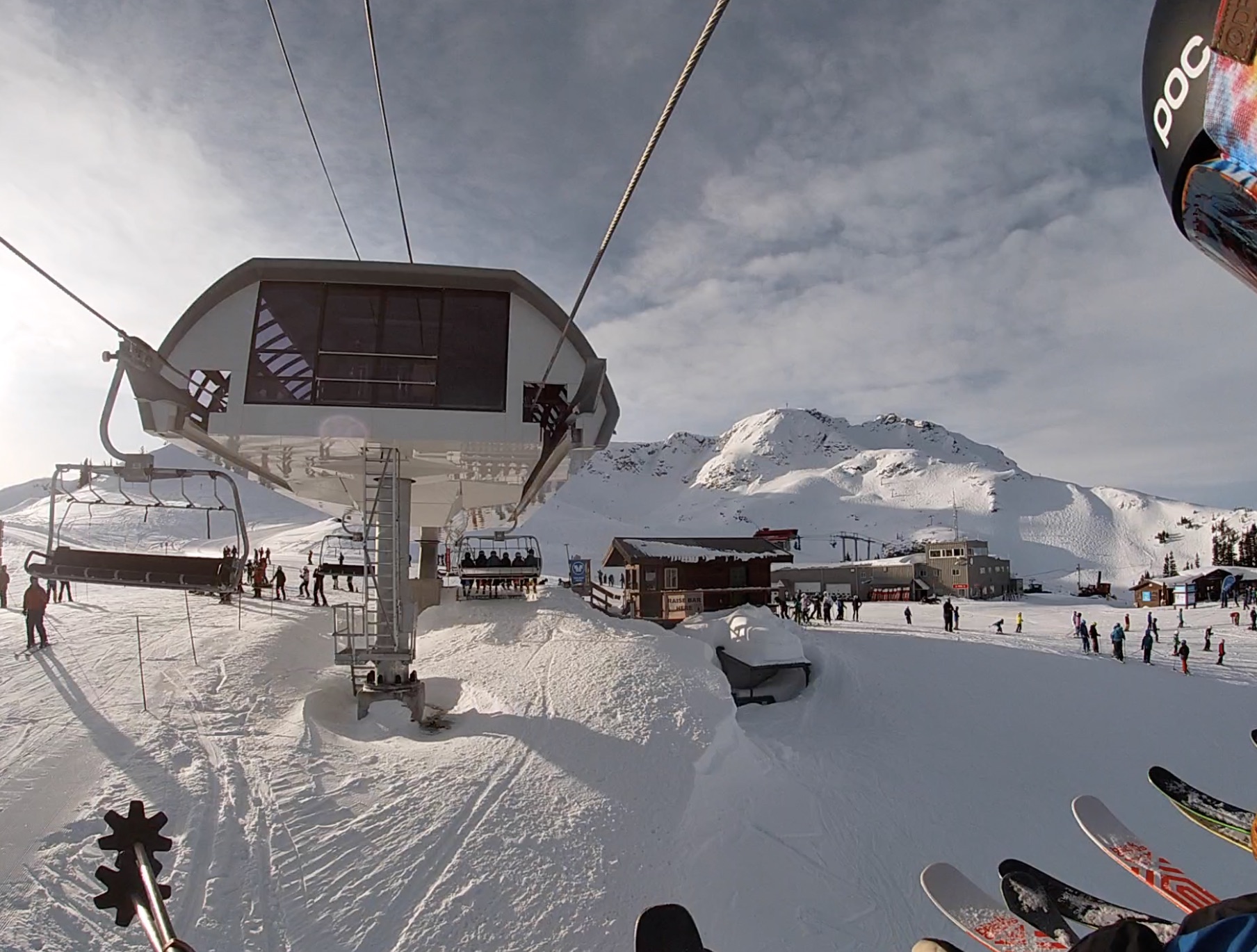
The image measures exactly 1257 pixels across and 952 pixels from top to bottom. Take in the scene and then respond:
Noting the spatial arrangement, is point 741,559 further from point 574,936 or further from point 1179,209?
point 1179,209

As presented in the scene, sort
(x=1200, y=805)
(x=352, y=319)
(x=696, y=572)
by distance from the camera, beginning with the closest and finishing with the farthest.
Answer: (x=1200, y=805) → (x=352, y=319) → (x=696, y=572)

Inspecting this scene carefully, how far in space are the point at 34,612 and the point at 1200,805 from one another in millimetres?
17142

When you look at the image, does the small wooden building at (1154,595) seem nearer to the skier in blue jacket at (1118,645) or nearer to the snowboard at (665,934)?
the skier in blue jacket at (1118,645)

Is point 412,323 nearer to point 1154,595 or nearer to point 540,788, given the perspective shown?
point 540,788

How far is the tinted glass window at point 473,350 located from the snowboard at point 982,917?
8267 mm

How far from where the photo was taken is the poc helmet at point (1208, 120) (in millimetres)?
2178

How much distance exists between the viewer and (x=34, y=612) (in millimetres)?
13078

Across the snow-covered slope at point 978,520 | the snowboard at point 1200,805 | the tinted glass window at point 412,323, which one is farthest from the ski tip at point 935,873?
the snow-covered slope at point 978,520

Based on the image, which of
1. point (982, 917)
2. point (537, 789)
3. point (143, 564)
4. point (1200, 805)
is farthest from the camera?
point (537, 789)

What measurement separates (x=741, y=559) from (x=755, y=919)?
83.1 feet

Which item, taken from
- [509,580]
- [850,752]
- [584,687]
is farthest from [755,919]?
[509,580]

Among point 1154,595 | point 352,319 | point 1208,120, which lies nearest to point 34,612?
point 352,319

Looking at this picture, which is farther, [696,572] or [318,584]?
[696,572]

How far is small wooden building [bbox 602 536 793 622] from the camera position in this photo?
30.1m
